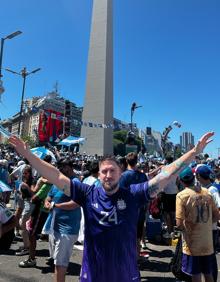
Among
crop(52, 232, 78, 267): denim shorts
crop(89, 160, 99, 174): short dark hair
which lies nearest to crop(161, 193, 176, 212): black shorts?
crop(89, 160, 99, 174): short dark hair

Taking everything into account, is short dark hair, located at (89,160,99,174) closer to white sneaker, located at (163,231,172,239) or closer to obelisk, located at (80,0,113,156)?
white sneaker, located at (163,231,172,239)

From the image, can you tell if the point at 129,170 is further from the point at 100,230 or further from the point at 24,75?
the point at 24,75

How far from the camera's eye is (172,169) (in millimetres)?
2807

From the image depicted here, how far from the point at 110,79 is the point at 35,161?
32.2 m

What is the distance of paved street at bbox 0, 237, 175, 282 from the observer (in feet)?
17.1

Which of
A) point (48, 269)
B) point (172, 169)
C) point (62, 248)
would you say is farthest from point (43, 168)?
point (48, 269)

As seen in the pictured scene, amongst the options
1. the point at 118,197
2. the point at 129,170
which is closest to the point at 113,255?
the point at 118,197

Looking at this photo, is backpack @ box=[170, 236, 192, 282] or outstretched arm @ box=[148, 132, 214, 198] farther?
backpack @ box=[170, 236, 192, 282]

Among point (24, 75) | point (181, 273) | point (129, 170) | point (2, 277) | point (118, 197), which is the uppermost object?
point (24, 75)

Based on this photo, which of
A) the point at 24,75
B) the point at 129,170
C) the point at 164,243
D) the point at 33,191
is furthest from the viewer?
the point at 24,75

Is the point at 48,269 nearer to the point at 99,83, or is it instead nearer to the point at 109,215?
the point at 109,215

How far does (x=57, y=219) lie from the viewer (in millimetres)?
4398

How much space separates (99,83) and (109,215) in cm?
3142

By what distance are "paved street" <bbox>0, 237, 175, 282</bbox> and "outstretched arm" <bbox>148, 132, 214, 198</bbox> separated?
310cm
